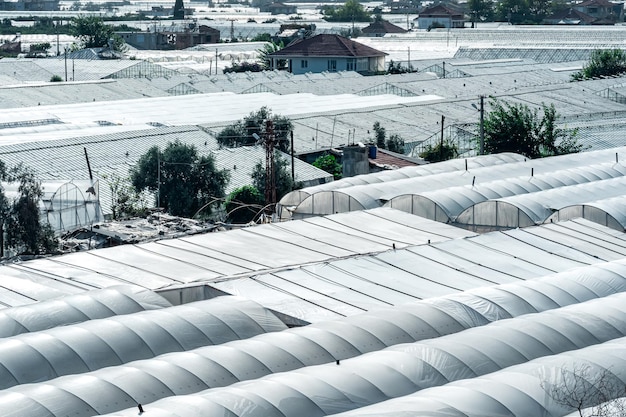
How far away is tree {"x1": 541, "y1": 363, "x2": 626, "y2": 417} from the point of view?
13.0 metres

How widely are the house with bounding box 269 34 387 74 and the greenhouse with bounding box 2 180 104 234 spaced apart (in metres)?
43.8

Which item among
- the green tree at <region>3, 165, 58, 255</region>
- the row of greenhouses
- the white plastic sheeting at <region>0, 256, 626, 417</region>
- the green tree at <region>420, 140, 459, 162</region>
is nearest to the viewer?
the white plastic sheeting at <region>0, 256, 626, 417</region>

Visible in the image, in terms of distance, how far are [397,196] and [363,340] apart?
11.0m

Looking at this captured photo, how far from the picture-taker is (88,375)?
13.8 m

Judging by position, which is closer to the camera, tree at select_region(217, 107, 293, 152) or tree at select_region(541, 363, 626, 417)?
tree at select_region(541, 363, 626, 417)

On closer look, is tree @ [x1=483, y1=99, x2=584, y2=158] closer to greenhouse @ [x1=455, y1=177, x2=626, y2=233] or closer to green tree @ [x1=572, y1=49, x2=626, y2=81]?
greenhouse @ [x1=455, y1=177, x2=626, y2=233]

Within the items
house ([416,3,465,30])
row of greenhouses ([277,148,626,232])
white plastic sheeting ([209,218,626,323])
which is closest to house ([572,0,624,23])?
house ([416,3,465,30])

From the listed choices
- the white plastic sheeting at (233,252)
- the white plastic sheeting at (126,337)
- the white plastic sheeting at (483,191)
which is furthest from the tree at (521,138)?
the white plastic sheeting at (126,337)

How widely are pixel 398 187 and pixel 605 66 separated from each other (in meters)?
41.1

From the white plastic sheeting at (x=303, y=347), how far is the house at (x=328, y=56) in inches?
2125

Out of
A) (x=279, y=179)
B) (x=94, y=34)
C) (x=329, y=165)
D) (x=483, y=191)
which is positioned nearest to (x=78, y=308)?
(x=483, y=191)

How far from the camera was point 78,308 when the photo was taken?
672 inches

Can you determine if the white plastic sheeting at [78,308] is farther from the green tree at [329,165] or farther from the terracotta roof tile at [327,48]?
the terracotta roof tile at [327,48]

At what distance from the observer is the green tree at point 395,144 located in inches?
1656
